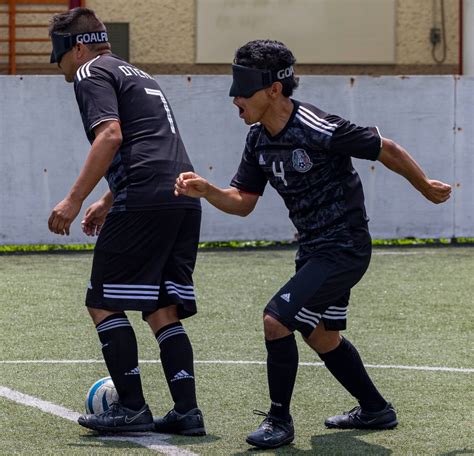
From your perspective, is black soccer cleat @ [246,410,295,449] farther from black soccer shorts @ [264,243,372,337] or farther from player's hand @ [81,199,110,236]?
player's hand @ [81,199,110,236]

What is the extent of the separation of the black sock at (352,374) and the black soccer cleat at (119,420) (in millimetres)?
863

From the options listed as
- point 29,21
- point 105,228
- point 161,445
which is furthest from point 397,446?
point 29,21

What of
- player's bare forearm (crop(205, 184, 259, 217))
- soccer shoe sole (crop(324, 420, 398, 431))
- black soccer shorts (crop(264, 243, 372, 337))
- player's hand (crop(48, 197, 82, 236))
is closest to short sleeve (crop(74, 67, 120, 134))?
player's hand (crop(48, 197, 82, 236))

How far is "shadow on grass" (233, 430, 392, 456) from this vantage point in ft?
18.0

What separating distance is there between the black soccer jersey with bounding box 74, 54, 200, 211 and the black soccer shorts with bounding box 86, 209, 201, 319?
0.22ft

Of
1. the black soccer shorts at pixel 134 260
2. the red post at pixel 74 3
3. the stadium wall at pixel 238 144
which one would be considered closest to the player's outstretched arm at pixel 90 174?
the black soccer shorts at pixel 134 260

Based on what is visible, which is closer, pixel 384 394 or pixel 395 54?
pixel 384 394

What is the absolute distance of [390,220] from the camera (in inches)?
543

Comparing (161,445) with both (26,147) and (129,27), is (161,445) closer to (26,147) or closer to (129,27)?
(26,147)

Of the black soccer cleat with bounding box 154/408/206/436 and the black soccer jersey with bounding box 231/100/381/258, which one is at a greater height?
the black soccer jersey with bounding box 231/100/381/258

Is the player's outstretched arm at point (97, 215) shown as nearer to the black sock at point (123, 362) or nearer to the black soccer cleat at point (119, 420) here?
the black sock at point (123, 362)

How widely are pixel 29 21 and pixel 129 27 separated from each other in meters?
1.84

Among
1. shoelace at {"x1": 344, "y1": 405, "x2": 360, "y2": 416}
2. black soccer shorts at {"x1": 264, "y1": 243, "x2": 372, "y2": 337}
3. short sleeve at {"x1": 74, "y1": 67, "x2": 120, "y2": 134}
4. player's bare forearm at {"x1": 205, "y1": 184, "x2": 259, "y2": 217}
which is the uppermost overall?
short sleeve at {"x1": 74, "y1": 67, "x2": 120, "y2": 134}

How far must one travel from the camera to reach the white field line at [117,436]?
552 cm
